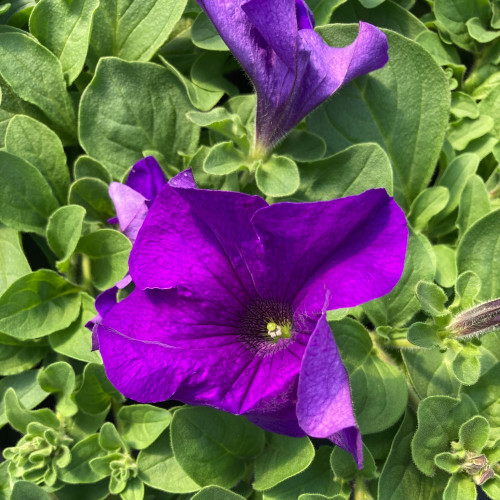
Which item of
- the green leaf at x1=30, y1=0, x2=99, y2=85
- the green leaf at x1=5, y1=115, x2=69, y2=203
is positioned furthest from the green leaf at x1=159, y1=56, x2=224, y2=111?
the green leaf at x1=5, y1=115, x2=69, y2=203

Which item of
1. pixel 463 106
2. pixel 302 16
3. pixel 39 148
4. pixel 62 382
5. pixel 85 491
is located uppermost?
pixel 302 16

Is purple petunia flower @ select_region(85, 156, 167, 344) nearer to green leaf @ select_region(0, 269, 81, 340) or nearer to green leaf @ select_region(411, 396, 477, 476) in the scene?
green leaf @ select_region(0, 269, 81, 340)

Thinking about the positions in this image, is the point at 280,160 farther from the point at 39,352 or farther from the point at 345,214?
the point at 39,352

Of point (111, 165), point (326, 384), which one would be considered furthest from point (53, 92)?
point (326, 384)

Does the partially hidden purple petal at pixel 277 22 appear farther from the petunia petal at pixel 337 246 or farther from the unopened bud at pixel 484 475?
the unopened bud at pixel 484 475

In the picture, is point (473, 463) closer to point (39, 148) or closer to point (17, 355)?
point (17, 355)

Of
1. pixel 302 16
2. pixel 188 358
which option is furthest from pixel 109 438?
pixel 302 16

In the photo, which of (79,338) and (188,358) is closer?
(188,358)

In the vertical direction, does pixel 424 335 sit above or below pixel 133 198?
below
